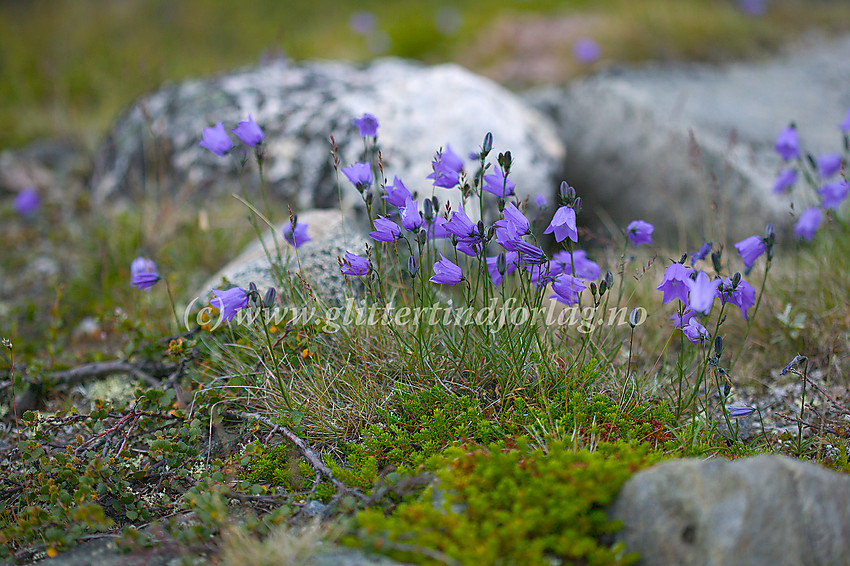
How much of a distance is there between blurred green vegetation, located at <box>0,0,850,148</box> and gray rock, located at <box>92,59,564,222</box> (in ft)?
2.02

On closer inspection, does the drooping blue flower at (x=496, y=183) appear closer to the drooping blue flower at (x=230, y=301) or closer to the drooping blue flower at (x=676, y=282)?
the drooping blue flower at (x=676, y=282)

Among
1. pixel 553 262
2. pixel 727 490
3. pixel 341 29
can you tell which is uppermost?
pixel 341 29

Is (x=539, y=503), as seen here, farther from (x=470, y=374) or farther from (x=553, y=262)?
(x=553, y=262)

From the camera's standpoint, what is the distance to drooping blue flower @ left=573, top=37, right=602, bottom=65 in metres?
7.05

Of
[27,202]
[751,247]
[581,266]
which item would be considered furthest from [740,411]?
[27,202]

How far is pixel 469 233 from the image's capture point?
7.29 feet

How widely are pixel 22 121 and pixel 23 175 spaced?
163cm

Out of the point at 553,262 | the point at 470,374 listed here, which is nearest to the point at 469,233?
the point at 553,262

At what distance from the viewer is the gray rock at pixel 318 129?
455cm

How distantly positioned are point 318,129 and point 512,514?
149 inches

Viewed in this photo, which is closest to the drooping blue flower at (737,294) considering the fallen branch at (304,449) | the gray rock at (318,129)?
the fallen branch at (304,449)

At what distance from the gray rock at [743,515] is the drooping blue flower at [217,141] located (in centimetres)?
221

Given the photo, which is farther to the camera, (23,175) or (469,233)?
(23,175)

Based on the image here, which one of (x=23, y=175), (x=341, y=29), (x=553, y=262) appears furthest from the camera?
(x=341, y=29)
